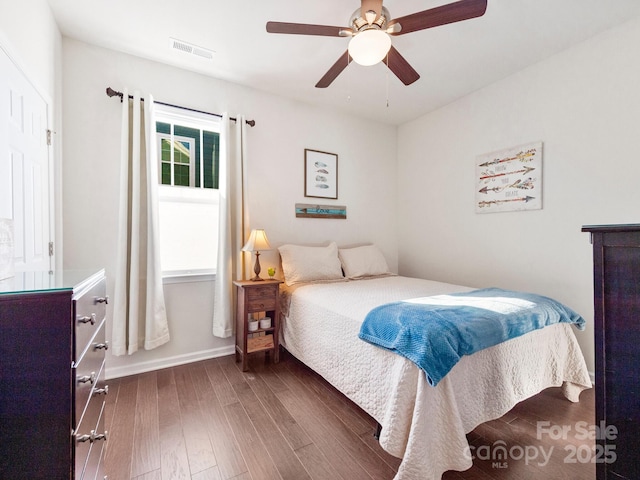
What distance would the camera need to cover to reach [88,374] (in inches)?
36.2

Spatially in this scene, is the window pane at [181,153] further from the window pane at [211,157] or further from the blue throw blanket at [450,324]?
the blue throw blanket at [450,324]

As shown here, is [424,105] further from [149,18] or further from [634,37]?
[149,18]

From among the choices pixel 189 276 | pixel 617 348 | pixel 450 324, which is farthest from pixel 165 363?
pixel 617 348

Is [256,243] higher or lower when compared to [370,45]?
lower

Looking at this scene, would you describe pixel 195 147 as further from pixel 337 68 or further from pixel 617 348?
pixel 617 348

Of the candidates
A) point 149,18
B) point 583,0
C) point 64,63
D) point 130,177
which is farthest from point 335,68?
point 64,63

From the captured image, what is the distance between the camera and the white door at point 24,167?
4.54 ft

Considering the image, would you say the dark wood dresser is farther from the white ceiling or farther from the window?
the window

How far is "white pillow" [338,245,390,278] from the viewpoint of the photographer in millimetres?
3252

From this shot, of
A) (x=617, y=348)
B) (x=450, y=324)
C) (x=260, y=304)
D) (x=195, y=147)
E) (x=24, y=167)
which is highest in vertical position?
(x=195, y=147)

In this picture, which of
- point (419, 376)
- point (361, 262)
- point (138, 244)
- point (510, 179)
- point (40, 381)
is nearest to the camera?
point (40, 381)

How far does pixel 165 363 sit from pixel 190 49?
2766 mm

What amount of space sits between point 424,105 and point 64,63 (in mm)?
3522

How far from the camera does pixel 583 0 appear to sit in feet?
6.30
